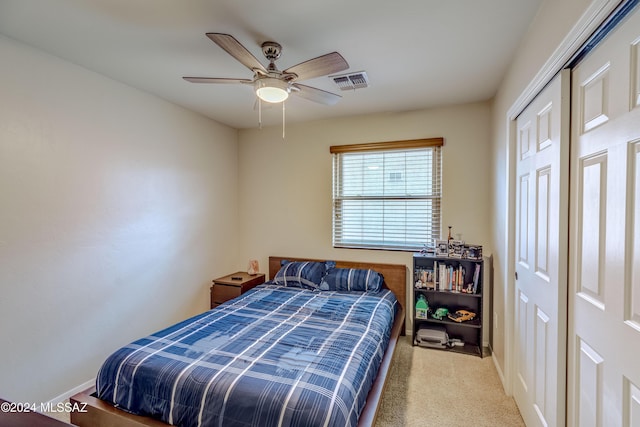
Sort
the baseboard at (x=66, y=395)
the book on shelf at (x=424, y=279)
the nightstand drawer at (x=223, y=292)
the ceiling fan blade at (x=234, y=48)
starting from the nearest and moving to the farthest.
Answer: the ceiling fan blade at (x=234, y=48) < the baseboard at (x=66, y=395) < the book on shelf at (x=424, y=279) < the nightstand drawer at (x=223, y=292)

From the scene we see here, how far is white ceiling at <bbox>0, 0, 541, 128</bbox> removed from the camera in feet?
5.32

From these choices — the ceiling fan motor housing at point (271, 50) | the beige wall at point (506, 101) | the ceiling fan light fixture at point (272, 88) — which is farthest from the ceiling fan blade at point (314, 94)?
the beige wall at point (506, 101)

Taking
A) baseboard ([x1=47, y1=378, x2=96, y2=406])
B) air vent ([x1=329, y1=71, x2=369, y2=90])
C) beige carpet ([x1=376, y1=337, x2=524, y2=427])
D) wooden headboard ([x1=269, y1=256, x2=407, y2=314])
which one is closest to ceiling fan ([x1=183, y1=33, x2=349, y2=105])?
air vent ([x1=329, y1=71, x2=369, y2=90])

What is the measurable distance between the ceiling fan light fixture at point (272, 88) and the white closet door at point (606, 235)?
4.95 feet

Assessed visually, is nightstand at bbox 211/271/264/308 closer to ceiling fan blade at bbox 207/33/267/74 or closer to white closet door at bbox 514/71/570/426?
ceiling fan blade at bbox 207/33/267/74

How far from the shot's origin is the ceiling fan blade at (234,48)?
145 centimetres

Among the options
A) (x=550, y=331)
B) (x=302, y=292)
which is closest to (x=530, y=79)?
(x=550, y=331)

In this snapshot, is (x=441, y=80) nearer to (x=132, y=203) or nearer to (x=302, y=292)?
(x=302, y=292)

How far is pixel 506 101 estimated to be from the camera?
2.35 m

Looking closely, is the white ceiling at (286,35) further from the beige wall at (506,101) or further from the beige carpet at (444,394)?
the beige carpet at (444,394)

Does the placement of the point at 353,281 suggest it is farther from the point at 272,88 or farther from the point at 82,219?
the point at 82,219

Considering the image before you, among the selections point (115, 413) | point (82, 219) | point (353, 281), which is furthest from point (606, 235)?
point (82, 219)

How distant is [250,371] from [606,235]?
1.68 m

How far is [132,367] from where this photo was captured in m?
1.62
